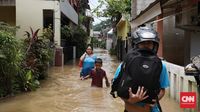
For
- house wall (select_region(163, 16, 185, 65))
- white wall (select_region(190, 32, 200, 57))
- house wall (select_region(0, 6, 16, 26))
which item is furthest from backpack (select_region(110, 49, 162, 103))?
house wall (select_region(0, 6, 16, 26))

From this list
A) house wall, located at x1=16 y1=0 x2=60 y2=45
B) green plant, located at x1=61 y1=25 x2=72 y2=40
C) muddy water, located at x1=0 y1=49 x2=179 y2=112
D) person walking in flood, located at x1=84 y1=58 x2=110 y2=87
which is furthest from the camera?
green plant, located at x1=61 y1=25 x2=72 y2=40

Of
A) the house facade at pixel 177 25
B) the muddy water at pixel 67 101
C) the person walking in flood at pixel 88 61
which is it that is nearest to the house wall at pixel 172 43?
the house facade at pixel 177 25

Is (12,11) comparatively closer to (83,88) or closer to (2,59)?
(83,88)

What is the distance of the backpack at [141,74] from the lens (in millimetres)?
4238

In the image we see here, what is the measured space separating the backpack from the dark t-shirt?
9236 millimetres

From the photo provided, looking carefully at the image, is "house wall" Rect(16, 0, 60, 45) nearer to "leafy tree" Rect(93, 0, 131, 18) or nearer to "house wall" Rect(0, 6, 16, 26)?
"house wall" Rect(0, 6, 16, 26)

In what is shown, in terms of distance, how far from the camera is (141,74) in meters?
4.23

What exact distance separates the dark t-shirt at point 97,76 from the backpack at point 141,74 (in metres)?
9.24

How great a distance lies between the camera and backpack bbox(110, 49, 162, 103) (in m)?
4.24

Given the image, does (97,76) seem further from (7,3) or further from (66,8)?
(66,8)

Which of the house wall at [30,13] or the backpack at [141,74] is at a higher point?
the house wall at [30,13]

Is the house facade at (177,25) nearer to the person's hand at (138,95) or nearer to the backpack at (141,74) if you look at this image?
the backpack at (141,74)

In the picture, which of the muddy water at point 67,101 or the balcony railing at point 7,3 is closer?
the muddy water at point 67,101

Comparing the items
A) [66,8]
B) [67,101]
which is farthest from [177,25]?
[66,8]
